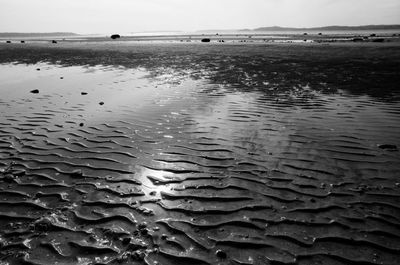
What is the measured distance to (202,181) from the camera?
703 cm

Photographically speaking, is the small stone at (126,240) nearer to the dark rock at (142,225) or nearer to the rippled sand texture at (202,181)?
the rippled sand texture at (202,181)

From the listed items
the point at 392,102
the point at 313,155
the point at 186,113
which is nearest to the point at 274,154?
the point at 313,155

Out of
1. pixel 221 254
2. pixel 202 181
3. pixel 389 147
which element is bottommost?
pixel 221 254

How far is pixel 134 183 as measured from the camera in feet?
22.9

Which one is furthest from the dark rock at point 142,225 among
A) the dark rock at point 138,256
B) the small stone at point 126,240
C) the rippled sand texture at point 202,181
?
the dark rock at point 138,256

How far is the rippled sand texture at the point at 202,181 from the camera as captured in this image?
16.2 feet

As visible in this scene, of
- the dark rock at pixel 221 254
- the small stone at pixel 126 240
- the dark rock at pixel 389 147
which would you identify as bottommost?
the dark rock at pixel 221 254

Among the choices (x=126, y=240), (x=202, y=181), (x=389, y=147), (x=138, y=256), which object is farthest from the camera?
(x=389, y=147)

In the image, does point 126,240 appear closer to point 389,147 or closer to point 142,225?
point 142,225

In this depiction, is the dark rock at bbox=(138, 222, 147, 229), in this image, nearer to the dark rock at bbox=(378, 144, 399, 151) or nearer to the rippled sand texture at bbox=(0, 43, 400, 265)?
the rippled sand texture at bbox=(0, 43, 400, 265)

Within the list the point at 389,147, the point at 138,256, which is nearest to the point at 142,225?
the point at 138,256

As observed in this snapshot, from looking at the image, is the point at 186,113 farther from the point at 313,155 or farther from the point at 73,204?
the point at 73,204

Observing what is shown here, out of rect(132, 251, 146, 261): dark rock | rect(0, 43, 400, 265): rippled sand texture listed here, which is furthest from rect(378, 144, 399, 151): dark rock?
rect(132, 251, 146, 261): dark rock

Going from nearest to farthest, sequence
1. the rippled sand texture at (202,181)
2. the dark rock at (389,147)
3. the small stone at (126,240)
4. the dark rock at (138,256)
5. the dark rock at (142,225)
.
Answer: the dark rock at (138,256)
the rippled sand texture at (202,181)
the small stone at (126,240)
the dark rock at (142,225)
the dark rock at (389,147)
